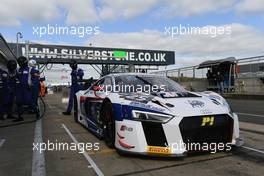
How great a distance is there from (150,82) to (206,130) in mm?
1989

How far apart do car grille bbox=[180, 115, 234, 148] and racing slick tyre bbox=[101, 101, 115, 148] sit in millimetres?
1387

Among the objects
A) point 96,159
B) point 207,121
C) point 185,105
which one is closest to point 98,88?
point 96,159

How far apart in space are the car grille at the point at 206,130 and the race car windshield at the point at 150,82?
1.39 meters

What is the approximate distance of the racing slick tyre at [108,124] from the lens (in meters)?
6.18

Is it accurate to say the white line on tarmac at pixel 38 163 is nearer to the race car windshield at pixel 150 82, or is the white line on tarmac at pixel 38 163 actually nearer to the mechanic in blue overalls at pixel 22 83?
the race car windshield at pixel 150 82

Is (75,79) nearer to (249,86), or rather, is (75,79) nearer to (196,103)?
(196,103)

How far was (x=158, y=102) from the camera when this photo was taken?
5500 mm

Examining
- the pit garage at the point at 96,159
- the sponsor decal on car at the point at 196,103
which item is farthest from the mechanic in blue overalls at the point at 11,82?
the sponsor decal on car at the point at 196,103

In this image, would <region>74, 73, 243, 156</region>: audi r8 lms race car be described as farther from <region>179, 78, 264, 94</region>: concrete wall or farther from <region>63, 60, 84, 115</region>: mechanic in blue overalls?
<region>179, 78, 264, 94</region>: concrete wall

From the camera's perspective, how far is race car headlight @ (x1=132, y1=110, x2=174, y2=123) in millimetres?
5223

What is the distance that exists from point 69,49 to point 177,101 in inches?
1424

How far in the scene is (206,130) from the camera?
5.34 metres

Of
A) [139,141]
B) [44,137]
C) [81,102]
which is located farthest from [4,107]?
[139,141]

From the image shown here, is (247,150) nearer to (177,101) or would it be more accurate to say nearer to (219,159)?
(219,159)
